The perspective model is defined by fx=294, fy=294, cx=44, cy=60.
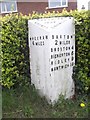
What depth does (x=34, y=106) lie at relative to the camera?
4.71 meters

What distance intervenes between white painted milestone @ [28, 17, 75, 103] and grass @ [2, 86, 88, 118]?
0.14 meters

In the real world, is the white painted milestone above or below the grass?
above

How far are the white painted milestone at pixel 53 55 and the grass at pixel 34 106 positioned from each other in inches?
5.4

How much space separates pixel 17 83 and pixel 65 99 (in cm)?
94

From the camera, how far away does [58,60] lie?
483 centimetres

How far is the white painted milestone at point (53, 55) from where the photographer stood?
15.6 feet

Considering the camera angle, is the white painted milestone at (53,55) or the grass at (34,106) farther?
the white painted milestone at (53,55)

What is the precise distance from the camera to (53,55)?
15.6 ft

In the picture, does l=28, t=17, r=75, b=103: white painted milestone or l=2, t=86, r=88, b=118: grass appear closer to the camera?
l=2, t=86, r=88, b=118: grass

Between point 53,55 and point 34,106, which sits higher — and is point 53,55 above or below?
above

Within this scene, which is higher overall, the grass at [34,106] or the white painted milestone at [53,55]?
the white painted milestone at [53,55]

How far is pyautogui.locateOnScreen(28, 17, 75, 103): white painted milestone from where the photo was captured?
15.6ft

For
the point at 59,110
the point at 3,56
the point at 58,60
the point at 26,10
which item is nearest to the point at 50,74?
the point at 58,60

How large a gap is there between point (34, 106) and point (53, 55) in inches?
34.4
